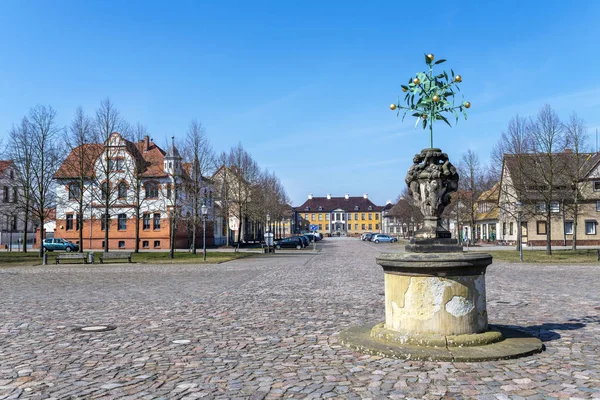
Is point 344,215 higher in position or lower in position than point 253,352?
higher

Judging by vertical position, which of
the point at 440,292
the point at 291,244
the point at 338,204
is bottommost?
the point at 291,244

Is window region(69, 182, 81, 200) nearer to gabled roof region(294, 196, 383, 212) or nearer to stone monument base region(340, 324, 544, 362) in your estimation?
stone monument base region(340, 324, 544, 362)

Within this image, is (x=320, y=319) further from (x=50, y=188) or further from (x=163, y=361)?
(x=50, y=188)

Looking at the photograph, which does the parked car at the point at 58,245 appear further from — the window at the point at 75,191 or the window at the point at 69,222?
the window at the point at 75,191

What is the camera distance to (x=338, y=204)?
184375 mm

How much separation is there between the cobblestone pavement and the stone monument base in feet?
0.55

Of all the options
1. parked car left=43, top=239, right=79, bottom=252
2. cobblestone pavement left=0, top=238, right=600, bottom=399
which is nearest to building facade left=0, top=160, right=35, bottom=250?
parked car left=43, top=239, right=79, bottom=252

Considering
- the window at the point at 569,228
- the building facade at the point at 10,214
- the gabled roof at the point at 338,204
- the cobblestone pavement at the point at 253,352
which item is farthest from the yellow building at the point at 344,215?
the cobblestone pavement at the point at 253,352

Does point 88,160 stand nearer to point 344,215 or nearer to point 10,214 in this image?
point 10,214

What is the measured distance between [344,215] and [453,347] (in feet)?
567

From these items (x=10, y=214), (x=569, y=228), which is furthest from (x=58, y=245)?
(x=569, y=228)

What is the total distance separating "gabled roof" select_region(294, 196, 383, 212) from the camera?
180250 millimetres

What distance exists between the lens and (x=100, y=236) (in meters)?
55.3

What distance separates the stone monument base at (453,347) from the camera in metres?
6.73
